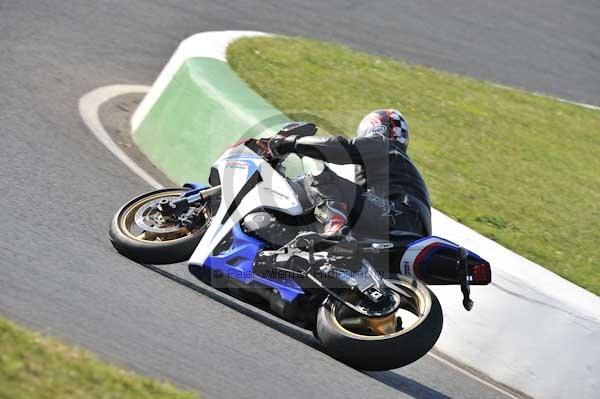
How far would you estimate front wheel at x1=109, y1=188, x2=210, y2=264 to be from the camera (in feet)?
21.1

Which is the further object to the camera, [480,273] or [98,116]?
[98,116]

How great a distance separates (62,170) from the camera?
8.29 m

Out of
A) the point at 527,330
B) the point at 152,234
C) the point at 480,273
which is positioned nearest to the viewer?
the point at 480,273

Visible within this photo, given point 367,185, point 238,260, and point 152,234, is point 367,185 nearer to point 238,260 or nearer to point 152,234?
point 238,260

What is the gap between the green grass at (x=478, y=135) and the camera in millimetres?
8516

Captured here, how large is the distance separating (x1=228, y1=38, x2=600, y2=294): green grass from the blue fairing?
0.85 meters

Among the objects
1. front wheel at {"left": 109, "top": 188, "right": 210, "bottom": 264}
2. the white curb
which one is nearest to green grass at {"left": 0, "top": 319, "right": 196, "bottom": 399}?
front wheel at {"left": 109, "top": 188, "right": 210, "bottom": 264}

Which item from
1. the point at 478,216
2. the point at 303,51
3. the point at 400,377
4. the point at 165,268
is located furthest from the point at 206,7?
the point at 400,377

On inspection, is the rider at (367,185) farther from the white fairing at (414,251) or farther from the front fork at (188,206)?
the front fork at (188,206)

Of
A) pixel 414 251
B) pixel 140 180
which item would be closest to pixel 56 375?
pixel 414 251

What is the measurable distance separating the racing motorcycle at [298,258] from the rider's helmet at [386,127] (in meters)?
0.40

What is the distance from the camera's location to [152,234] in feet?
22.0

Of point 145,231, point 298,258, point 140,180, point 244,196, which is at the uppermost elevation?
point 244,196

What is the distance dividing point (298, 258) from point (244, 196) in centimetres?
62
